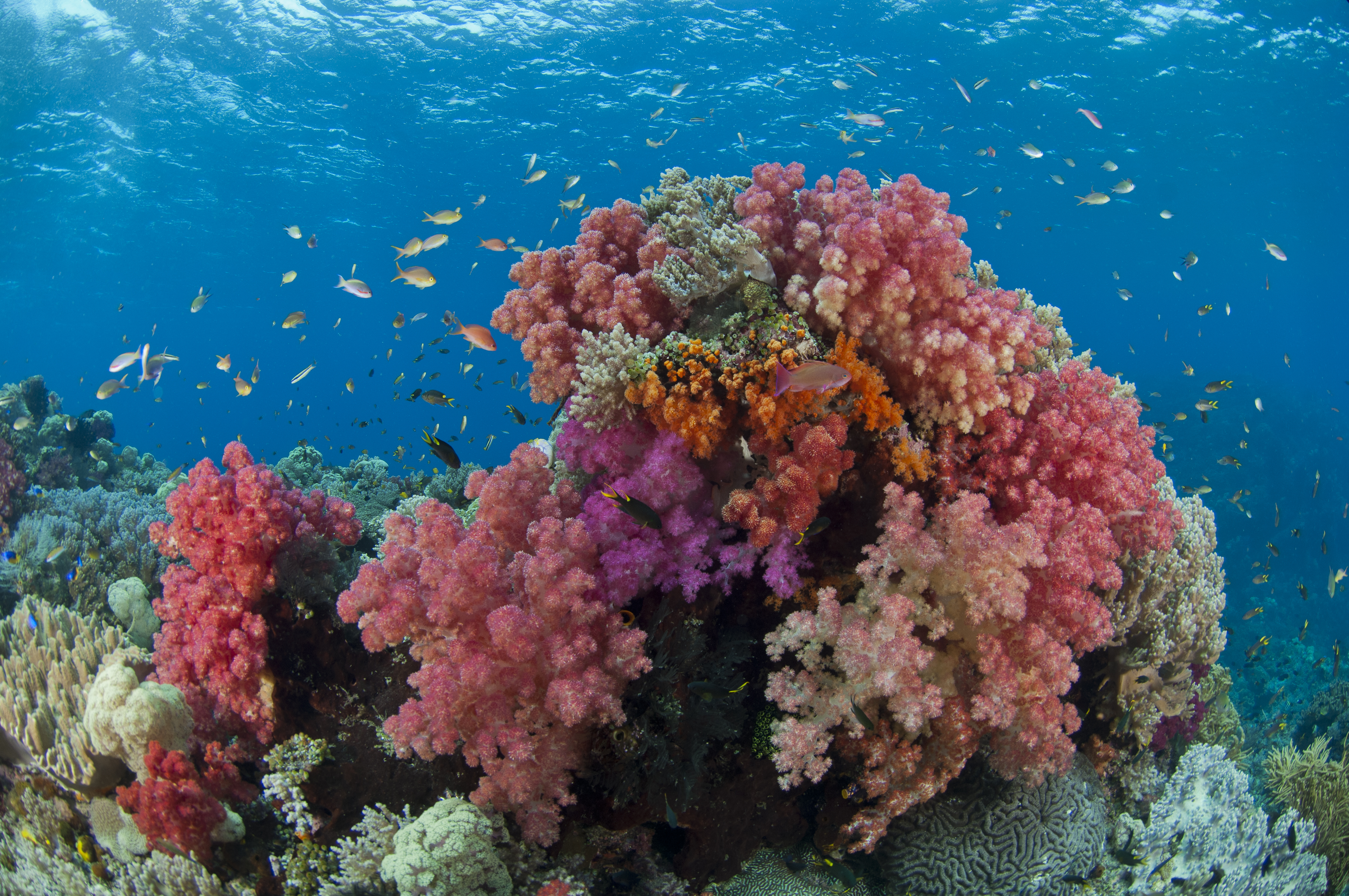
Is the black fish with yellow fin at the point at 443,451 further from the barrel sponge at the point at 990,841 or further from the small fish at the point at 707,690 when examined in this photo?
the barrel sponge at the point at 990,841

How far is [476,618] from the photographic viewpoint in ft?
12.0

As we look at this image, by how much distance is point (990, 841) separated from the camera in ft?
13.7

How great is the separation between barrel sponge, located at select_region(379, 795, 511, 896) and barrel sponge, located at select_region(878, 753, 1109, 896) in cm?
274

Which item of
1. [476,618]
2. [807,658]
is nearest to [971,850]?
[807,658]

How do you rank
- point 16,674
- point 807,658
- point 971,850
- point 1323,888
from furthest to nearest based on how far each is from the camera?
point 1323,888
point 16,674
point 971,850
point 807,658

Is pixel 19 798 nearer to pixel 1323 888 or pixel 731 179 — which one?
pixel 731 179

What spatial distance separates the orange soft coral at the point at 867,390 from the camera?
163 inches

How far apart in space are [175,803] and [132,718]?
61 cm

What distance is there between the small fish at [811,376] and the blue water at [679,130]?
37.0 ft

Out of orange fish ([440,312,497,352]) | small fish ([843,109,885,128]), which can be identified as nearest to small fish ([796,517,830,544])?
orange fish ([440,312,497,352])

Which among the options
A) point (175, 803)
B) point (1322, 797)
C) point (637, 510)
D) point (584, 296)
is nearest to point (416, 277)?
point (584, 296)

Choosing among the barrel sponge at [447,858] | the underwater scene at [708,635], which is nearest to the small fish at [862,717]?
the underwater scene at [708,635]

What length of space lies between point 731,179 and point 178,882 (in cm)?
646

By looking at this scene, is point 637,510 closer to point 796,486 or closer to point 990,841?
point 796,486
